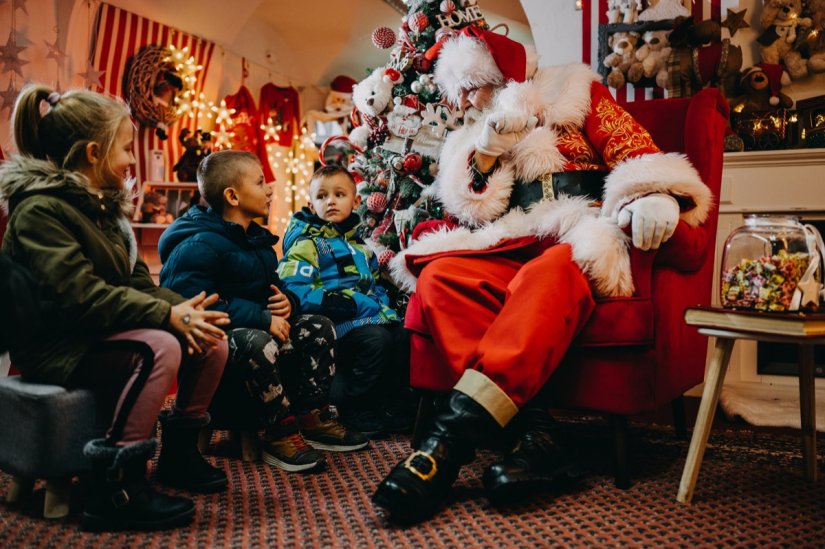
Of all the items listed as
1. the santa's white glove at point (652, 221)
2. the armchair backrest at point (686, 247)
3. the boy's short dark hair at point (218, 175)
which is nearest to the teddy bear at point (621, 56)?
the armchair backrest at point (686, 247)

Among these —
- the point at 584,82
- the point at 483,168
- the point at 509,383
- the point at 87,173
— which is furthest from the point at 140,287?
the point at 584,82

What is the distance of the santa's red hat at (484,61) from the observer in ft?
6.52

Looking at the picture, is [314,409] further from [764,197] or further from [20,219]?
[764,197]

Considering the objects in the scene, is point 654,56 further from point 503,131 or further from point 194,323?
point 194,323

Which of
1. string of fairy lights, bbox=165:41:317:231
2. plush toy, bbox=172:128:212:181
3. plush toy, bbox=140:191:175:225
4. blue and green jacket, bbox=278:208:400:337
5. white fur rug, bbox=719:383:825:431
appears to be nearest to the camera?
blue and green jacket, bbox=278:208:400:337

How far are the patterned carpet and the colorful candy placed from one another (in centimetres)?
45

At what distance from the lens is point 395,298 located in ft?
8.23

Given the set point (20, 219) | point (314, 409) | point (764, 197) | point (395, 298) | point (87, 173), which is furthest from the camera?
point (764, 197)

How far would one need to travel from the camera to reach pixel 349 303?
212 centimetres

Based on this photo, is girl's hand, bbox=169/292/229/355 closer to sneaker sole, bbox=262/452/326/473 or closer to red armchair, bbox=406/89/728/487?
sneaker sole, bbox=262/452/326/473

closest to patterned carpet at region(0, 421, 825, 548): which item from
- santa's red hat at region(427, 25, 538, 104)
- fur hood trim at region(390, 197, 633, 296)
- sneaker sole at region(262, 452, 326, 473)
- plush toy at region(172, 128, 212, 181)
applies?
sneaker sole at region(262, 452, 326, 473)

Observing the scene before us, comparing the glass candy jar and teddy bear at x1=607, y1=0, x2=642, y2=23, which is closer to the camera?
the glass candy jar

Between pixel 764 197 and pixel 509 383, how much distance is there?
1.94 meters

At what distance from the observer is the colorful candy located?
134 centimetres
